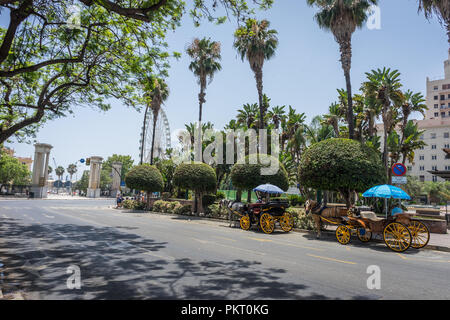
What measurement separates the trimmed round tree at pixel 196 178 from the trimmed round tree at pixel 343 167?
11268 millimetres

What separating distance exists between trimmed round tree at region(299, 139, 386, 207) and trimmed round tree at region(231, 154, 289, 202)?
213 inches

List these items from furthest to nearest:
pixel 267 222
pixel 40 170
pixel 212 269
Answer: pixel 40 170, pixel 267 222, pixel 212 269

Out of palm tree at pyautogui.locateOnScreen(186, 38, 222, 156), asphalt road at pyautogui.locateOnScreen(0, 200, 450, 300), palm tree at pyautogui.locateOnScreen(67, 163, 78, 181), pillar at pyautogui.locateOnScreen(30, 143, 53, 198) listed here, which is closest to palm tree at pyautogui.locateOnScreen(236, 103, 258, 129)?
palm tree at pyautogui.locateOnScreen(186, 38, 222, 156)

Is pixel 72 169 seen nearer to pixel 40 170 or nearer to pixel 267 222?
pixel 40 170

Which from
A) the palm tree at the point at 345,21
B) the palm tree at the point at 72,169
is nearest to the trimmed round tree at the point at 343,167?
the palm tree at the point at 345,21

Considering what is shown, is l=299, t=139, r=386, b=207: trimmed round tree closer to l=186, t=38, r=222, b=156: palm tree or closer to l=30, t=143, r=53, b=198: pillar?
l=186, t=38, r=222, b=156: palm tree

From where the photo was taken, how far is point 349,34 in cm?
1866

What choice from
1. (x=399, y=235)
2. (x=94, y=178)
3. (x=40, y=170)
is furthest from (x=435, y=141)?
(x=40, y=170)

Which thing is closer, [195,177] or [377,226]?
[377,226]

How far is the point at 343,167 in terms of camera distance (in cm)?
1381

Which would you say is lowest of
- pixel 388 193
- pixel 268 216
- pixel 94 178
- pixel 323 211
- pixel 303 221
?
pixel 303 221

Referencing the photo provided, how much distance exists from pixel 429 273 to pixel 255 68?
21880 mm

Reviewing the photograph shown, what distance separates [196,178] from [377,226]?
15607 millimetres
